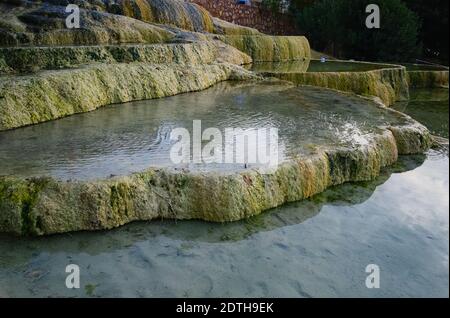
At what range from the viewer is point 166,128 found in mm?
6617

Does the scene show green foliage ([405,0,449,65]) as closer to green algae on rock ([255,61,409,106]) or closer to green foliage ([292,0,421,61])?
green foliage ([292,0,421,61])

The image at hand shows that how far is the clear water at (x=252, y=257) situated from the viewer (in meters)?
3.86

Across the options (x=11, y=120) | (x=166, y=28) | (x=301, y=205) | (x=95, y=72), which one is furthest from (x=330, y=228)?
(x=166, y=28)

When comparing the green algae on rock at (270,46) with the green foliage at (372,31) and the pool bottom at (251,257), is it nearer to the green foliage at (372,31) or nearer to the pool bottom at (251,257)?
the green foliage at (372,31)

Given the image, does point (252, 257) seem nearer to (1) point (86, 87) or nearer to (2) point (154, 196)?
(2) point (154, 196)

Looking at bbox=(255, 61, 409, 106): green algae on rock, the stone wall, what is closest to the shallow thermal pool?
bbox=(255, 61, 409, 106): green algae on rock

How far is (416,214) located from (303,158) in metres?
1.49

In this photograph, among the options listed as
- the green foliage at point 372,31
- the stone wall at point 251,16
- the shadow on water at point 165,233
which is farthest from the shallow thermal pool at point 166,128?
the stone wall at point 251,16

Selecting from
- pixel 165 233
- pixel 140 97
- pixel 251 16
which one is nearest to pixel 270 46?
pixel 251 16

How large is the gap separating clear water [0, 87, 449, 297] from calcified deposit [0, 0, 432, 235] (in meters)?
0.21

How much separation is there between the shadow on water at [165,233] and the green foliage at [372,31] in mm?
15476

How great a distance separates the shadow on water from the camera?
427 centimetres

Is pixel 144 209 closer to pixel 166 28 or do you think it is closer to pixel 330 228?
pixel 330 228

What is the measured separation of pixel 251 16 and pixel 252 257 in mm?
19818
